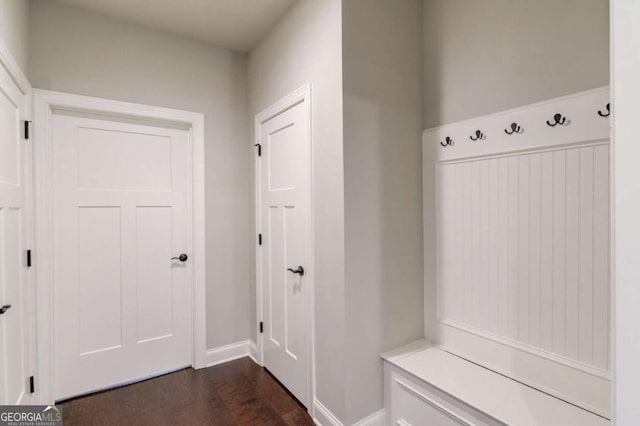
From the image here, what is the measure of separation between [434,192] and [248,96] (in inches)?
71.5

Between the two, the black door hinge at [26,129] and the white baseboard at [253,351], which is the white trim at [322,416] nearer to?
the white baseboard at [253,351]

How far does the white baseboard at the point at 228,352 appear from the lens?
8.60 ft

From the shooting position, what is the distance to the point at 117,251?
2.32 meters

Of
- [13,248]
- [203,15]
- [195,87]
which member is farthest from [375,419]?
[203,15]

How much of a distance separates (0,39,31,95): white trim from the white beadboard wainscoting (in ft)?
7.27

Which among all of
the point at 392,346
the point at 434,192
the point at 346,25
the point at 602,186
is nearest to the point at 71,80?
the point at 346,25

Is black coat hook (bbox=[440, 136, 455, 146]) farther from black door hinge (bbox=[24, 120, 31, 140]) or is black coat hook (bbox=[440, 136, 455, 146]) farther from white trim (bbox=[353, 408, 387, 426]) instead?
black door hinge (bbox=[24, 120, 31, 140])

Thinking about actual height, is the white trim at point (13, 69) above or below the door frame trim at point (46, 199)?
above

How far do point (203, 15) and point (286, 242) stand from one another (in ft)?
5.61

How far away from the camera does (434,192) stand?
1964 mm

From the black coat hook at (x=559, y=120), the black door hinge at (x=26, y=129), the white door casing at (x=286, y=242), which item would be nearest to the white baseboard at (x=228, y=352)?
the white door casing at (x=286, y=242)

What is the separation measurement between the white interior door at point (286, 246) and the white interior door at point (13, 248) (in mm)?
1466

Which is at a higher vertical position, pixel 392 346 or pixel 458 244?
A: pixel 458 244

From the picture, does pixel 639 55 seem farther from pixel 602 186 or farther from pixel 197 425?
pixel 197 425
